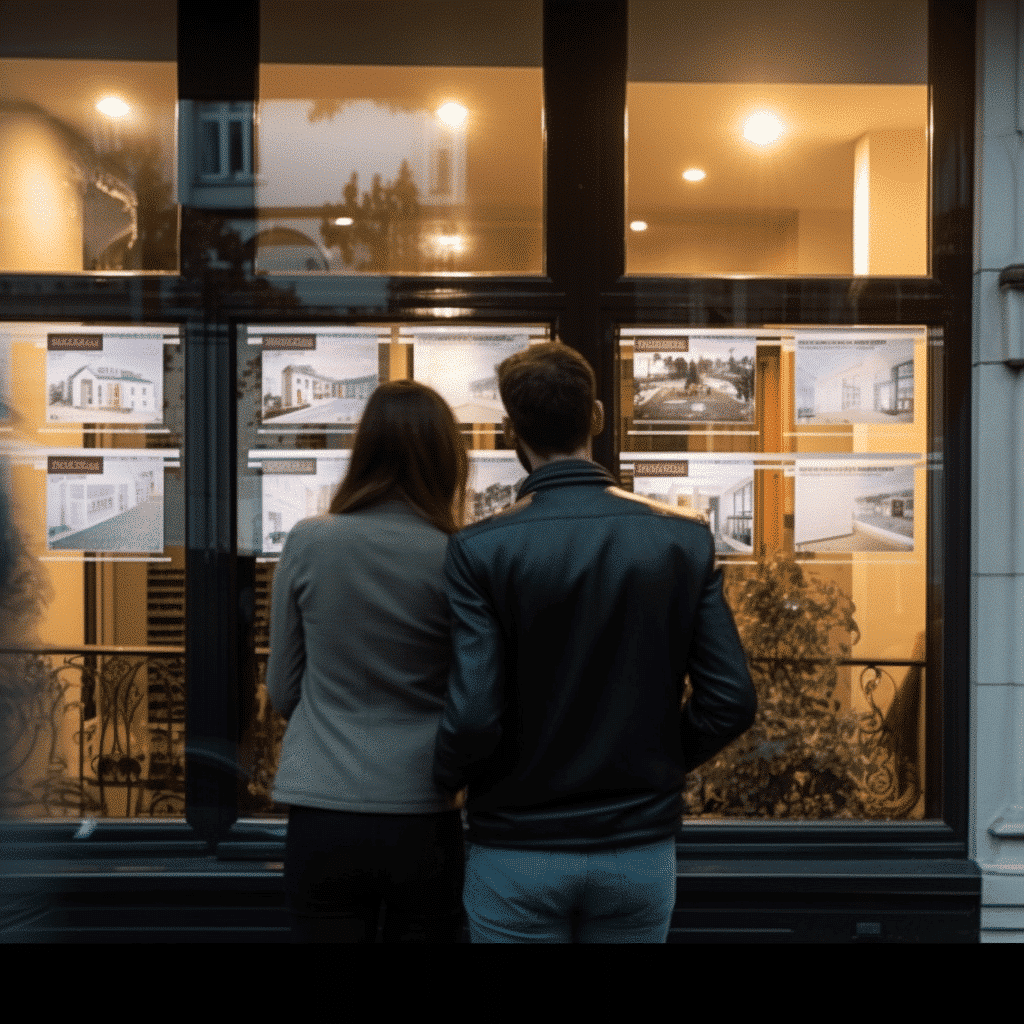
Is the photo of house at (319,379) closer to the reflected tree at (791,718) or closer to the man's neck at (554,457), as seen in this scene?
the reflected tree at (791,718)

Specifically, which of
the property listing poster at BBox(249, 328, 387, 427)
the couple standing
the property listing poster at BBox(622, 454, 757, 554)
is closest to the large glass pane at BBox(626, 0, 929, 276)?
the property listing poster at BBox(622, 454, 757, 554)

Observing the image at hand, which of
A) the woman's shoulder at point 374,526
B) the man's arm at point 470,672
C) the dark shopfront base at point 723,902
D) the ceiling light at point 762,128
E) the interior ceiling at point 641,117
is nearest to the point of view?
the man's arm at point 470,672

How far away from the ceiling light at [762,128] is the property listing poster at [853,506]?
142 centimetres

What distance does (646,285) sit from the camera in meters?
4.98

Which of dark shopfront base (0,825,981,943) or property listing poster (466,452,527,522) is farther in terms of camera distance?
property listing poster (466,452,527,522)

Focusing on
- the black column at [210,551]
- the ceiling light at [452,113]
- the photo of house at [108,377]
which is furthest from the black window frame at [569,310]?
the ceiling light at [452,113]

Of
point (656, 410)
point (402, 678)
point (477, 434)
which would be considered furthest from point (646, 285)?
point (402, 678)

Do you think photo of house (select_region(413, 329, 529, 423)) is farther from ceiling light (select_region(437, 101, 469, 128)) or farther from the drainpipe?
the drainpipe

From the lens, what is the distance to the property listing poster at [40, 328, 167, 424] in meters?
5.02

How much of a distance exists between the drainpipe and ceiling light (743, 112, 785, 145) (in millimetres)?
967

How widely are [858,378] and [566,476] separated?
9.41ft

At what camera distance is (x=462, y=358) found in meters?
5.05

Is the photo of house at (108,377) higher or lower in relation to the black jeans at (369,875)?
higher

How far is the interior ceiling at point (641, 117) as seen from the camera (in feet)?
16.6
